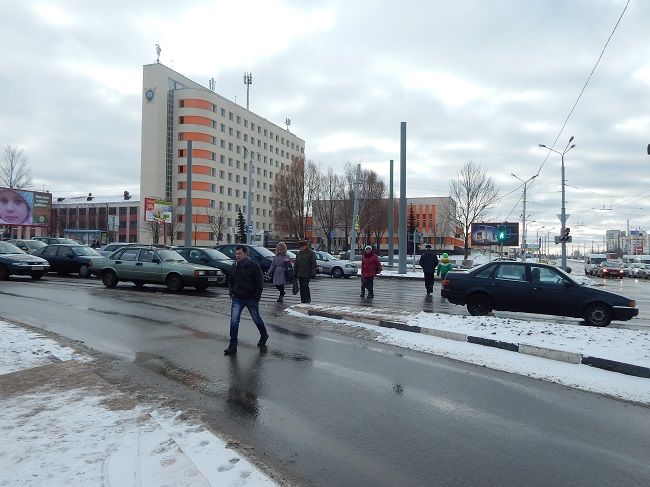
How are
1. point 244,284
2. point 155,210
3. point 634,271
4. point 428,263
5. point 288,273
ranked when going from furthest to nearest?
point 634,271 → point 155,210 → point 428,263 → point 288,273 → point 244,284

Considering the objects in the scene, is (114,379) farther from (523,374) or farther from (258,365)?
(523,374)

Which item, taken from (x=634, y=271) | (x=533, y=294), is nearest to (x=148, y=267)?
(x=533, y=294)

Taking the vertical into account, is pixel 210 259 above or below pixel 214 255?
below

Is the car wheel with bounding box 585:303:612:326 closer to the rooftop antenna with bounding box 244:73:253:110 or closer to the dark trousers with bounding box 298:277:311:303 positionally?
the dark trousers with bounding box 298:277:311:303

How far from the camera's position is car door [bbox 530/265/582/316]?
11602 mm

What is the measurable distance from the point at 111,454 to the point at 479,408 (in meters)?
3.72

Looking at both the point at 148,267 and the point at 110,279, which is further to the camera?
the point at 110,279

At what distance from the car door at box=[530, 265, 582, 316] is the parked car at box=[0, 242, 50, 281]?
18810 millimetres

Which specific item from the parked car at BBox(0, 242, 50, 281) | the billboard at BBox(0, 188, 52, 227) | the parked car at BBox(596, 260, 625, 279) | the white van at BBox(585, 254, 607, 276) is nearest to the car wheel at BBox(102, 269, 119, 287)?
the parked car at BBox(0, 242, 50, 281)

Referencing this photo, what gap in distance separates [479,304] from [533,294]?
1297 millimetres

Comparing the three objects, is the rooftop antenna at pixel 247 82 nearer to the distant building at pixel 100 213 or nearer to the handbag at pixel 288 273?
the distant building at pixel 100 213

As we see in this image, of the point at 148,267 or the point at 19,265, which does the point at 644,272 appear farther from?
the point at 19,265

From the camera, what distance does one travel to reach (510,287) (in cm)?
1205

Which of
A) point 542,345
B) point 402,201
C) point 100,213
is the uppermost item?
point 100,213
